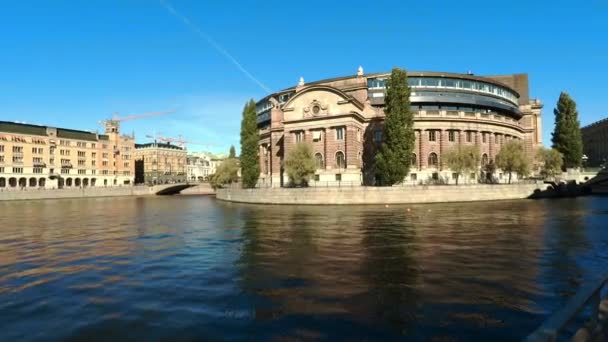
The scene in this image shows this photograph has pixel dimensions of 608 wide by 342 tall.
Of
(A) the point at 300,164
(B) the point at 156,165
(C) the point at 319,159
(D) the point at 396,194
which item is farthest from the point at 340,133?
(B) the point at 156,165

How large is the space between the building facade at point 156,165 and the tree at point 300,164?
129273mm

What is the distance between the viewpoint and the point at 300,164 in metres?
61.4

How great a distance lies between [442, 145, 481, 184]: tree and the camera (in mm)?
62250

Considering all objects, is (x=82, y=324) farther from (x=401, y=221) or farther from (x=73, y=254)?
(x=401, y=221)

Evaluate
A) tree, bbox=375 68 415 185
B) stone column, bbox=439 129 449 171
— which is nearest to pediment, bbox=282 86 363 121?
tree, bbox=375 68 415 185

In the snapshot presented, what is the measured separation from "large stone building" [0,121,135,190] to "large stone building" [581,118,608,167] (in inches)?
7377

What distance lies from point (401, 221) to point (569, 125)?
79.7m

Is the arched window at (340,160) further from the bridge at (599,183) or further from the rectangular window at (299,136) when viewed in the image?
the bridge at (599,183)

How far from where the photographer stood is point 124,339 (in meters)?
8.98

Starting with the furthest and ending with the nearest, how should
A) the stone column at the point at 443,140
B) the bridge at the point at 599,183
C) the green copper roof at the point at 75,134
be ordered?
1. the green copper roof at the point at 75,134
2. the stone column at the point at 443,140
3. the bridge at the point at 599,183

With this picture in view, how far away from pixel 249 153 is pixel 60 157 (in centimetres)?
9230

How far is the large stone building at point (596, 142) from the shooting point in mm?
139488

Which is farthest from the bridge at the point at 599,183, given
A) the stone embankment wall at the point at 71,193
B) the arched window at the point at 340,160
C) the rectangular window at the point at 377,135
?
the stone embankment wall at the point at 71,193

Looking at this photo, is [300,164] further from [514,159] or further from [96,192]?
[96,192]
